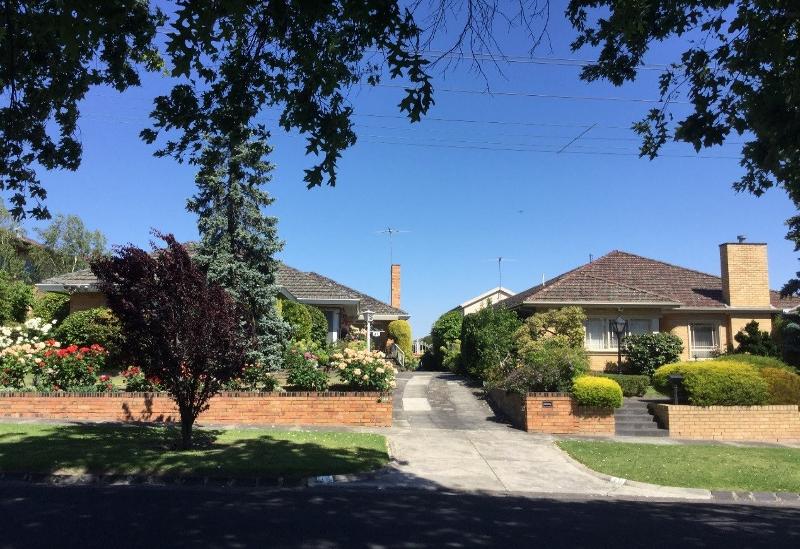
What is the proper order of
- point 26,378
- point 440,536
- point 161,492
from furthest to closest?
point 26,378, point 161,492, point 440,536

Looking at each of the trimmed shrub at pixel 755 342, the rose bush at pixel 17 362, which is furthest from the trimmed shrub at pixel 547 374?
the rose bush at pixel 17 362

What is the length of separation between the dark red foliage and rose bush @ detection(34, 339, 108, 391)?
18.1 feet

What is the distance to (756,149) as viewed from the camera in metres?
6.69

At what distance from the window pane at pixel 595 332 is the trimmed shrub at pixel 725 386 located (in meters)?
7.87

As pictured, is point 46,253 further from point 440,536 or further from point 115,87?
point 440,536

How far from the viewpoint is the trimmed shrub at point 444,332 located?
3177 cm

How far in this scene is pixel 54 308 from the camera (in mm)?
23781

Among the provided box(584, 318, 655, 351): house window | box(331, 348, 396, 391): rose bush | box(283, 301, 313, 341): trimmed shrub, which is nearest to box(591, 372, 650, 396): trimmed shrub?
box(584, 318, 655, 351): house window

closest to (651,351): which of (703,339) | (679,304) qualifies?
(679,304)

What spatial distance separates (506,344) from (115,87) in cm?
1476

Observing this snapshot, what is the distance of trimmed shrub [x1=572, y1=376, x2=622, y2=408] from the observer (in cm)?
1433

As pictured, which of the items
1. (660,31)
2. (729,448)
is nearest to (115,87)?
(660,31)

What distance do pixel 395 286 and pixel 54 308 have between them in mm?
26536

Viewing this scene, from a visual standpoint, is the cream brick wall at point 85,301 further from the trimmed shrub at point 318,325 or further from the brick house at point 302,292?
the trimmed shrub at point 318,325
